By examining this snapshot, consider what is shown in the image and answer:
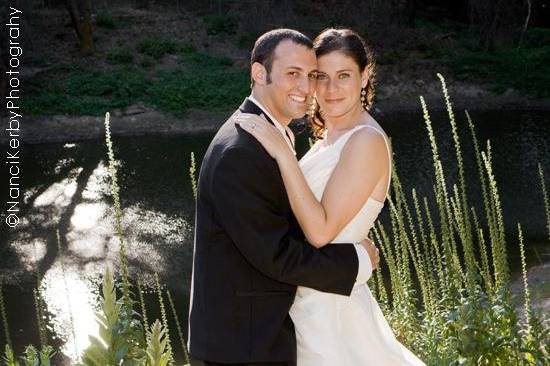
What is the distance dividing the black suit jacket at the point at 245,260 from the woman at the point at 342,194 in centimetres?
10

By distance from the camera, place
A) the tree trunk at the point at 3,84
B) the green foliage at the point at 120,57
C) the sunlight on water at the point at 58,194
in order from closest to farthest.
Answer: the sunlight on water at the point at 58,194 < the tree trunk at the point at 3,84 < the green foliage at the point at 120,57

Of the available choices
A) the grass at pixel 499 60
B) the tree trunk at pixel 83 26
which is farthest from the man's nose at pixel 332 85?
the tree trunk at pixel 83 26

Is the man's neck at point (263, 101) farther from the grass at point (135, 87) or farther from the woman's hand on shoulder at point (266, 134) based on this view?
the grass at point (135, 87)

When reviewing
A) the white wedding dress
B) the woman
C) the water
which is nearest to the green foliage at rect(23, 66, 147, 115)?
the water

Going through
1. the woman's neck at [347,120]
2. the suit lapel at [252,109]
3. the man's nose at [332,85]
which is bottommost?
the woman's neck at [347,120]

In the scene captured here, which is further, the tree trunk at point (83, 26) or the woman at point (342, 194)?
the tree trunk at point (83, 26)

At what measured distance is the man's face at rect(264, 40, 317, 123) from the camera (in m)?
3.08

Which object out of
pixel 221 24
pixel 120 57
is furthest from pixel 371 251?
pixel 221 24

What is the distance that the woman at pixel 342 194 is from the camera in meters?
3.03

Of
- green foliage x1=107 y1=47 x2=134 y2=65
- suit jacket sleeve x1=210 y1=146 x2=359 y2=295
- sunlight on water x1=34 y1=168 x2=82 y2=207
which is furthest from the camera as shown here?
green foliage x1=107 y1=47 x2=134 y2=65

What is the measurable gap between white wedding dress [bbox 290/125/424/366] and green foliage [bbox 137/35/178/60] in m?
25.8

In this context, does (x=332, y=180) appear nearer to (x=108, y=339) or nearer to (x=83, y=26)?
(x=108, y=339)

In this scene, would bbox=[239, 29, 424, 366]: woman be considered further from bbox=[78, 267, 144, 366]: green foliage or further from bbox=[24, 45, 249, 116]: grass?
bbox=[24, 45, 249, 116]: grass

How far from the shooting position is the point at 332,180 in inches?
125
